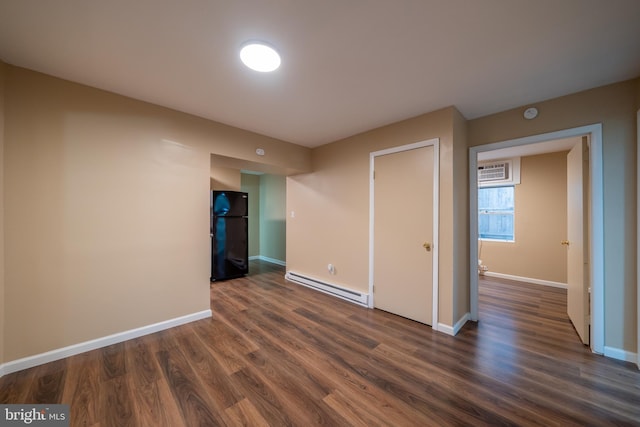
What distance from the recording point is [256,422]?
1.37m

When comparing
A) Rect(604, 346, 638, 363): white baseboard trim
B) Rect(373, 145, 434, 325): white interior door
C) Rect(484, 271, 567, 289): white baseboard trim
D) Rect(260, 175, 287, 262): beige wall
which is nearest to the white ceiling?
Rect(373, 145, 434, 325): white interior door

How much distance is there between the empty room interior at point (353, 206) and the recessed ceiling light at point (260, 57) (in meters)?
0.02

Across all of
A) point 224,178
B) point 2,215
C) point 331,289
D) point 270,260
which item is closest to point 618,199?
point 331,289

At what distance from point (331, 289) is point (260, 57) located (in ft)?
9.94

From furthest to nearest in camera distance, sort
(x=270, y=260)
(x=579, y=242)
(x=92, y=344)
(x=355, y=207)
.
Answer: (x=270, y=260) → (x=355, y=207) → (x=579, y=242) → (x=92, y=344)

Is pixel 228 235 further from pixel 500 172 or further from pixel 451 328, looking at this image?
pixel 500 172

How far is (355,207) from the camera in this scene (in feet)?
10.9

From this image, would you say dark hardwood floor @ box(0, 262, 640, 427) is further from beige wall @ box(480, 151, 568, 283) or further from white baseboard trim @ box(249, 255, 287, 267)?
white baseboard trim @ box(249, 255, 287, 267)

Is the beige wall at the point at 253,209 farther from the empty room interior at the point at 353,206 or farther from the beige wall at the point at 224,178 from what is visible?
the empty room interior at the point at 353,206

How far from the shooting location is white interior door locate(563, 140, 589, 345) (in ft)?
7.17

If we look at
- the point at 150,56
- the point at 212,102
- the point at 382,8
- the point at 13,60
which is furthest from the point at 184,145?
the point at 382,8

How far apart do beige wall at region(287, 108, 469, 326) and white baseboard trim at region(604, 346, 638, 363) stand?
1062mm

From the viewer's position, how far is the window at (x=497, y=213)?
4.54 metres

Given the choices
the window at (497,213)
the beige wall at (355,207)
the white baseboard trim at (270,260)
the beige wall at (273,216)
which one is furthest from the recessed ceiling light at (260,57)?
the window at (497,213)
